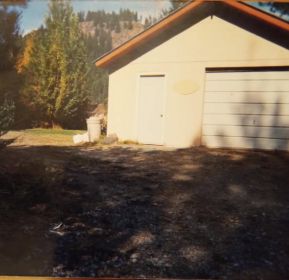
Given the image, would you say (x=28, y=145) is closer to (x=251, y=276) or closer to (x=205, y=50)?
(x=251, y=276)

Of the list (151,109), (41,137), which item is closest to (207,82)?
(151,109)

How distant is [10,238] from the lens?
2.52m

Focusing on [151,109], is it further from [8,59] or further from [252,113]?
[8,59]

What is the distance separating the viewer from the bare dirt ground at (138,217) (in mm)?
2408

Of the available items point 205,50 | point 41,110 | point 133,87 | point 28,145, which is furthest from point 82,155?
point 205,50

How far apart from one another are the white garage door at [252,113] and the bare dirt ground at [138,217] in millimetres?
667

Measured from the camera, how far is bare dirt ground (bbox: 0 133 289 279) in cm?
241

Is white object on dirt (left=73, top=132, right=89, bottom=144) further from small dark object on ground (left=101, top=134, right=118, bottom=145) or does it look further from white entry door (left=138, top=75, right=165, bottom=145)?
white entry door (left=138, top=75, right=165, bottom=145)

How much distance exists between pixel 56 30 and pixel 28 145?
137cm

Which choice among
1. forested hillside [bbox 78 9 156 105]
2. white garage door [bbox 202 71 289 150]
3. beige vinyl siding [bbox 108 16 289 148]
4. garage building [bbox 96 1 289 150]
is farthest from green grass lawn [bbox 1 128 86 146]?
white garage door [bbox 202 71 289 150]

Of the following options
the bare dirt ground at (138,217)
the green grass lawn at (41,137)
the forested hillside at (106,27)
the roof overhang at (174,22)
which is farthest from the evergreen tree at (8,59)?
the roof overhang at (174,22)

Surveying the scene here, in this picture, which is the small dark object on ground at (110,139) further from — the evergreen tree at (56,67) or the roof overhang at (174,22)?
the evergreen tree at (56,67)

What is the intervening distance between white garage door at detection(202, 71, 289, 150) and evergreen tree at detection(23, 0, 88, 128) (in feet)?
9.17

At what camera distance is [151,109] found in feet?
22.0
